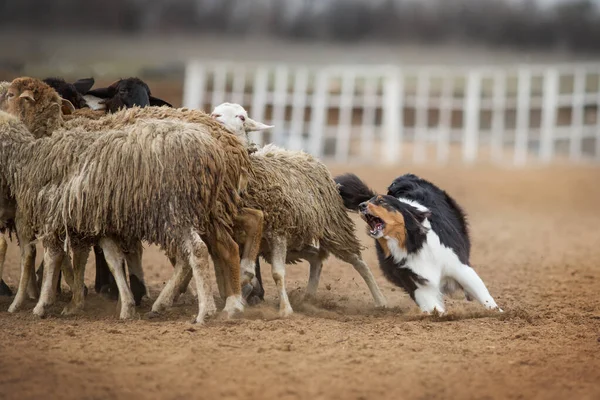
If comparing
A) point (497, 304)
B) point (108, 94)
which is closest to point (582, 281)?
point (497, 304)

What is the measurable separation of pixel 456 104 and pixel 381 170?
5.71 metres

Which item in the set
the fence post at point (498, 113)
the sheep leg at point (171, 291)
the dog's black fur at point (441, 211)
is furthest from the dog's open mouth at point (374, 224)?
the fence post at point (498, 113)

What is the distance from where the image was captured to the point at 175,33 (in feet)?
113

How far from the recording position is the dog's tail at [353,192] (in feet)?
29.9

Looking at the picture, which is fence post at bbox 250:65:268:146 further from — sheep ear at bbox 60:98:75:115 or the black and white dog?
the black and white dog

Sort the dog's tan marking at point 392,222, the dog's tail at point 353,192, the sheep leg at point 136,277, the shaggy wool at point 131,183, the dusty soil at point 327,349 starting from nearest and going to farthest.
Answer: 1. the dusty soil at point 327,349
2. the shaggy wool at point 131,183
3. the dog's tan marking at point 392,222
4. the sheep leg at point 136,277
5. the dog's tail at point 353,192

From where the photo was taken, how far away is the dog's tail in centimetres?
911

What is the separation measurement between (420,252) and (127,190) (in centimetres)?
266

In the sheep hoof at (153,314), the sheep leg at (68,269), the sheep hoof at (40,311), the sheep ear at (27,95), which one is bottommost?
the sheep hoof at (153,314)

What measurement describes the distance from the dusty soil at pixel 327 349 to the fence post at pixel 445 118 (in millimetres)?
15710

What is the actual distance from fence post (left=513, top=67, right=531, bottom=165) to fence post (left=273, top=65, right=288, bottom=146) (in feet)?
21.8

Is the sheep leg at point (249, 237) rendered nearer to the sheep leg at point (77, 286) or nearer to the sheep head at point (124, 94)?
the sheep leg at point (77, 286)

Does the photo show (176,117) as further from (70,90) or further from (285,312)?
(285,312)

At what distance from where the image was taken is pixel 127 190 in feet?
24.9
